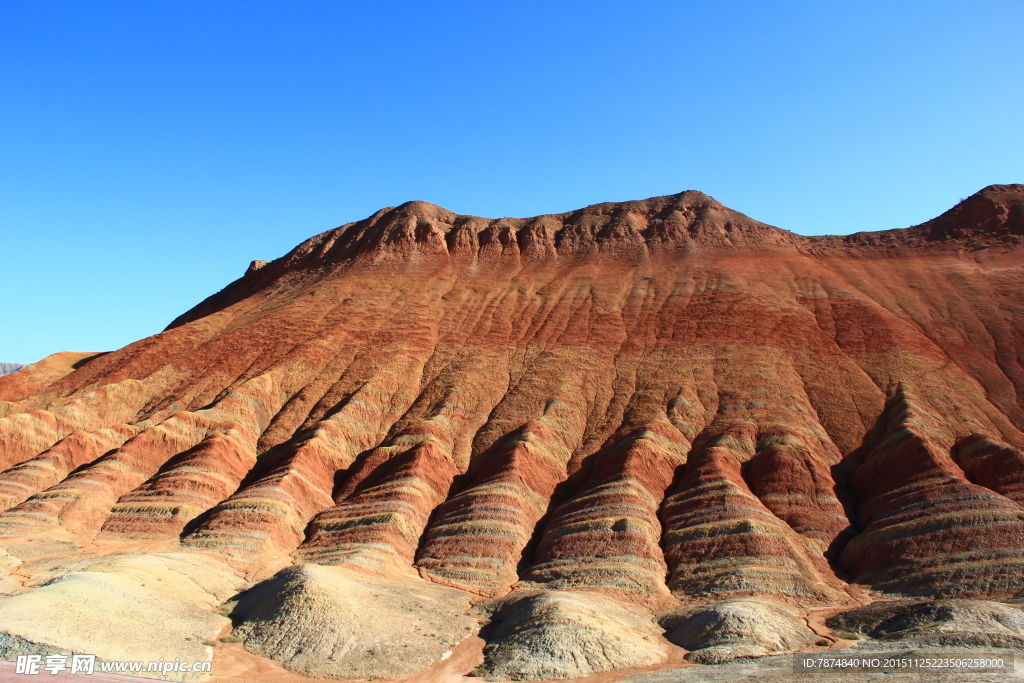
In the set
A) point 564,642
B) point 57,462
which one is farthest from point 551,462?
point 57,462

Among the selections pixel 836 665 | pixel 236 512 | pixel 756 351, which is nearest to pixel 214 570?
pixel 236 512

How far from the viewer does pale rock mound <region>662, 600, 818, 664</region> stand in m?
25.4

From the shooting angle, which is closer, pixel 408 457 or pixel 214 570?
pixel 214 570

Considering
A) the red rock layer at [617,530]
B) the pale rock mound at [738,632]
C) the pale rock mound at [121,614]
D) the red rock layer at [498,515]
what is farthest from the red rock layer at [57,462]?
the pale rock mound at [738,632]

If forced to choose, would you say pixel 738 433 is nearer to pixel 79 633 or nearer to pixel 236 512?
pixel 236 512

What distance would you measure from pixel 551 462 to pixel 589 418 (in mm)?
6682

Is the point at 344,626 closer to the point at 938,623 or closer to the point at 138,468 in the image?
the point at 938,623

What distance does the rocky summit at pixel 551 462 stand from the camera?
27.0m

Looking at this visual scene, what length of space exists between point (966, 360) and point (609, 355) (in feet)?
89.1

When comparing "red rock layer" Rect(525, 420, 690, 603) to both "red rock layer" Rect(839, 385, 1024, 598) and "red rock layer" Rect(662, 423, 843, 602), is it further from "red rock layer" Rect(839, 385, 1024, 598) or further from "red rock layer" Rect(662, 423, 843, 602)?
"red rock layer" Rect(839, 385, 1024, 598)

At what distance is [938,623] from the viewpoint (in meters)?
25.5

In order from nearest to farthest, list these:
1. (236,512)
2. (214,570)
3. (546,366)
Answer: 1. (214,570)
2. (236,512)
3. (546,366)

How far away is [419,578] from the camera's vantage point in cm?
3584

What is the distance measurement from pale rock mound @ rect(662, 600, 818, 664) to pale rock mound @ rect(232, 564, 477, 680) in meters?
9.05
